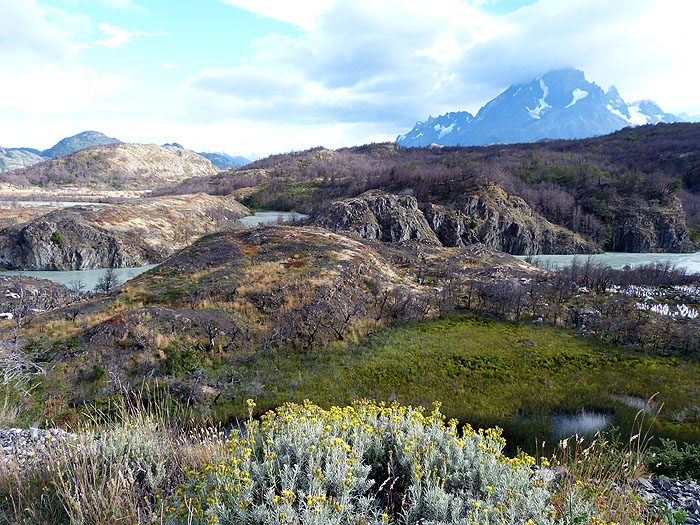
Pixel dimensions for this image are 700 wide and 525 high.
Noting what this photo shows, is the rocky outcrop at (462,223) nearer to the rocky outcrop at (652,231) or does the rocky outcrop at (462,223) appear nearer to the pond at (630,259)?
the pond at (630,259)

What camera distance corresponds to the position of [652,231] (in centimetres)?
5984

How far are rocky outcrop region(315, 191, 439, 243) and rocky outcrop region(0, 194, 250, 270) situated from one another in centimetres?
2451

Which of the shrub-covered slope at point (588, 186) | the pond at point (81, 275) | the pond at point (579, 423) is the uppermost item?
the shrub-covered slope at point (588, 186)

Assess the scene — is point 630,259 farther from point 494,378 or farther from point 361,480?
point 361,480

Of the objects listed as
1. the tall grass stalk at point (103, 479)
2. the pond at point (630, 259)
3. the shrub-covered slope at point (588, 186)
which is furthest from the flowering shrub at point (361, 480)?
the shrub-covered slope at point (588, 186)

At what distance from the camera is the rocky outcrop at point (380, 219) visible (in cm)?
5195

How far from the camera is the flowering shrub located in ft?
11.6

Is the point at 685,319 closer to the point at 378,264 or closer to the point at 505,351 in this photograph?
Result: the point at 505,351

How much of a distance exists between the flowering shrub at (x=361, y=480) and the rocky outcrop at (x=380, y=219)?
4633 cm

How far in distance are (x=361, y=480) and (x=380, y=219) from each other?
51.0 metres

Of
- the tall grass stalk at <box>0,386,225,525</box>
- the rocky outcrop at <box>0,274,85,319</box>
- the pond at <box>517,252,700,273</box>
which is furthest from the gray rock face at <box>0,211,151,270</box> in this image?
the pond at <box>517,252,700,273</box>

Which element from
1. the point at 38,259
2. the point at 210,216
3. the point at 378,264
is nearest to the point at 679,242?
the point at 378,264

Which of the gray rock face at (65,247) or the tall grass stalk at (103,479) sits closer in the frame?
the tall grass stalk at (103,479)

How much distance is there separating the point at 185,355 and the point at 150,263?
135 ft
